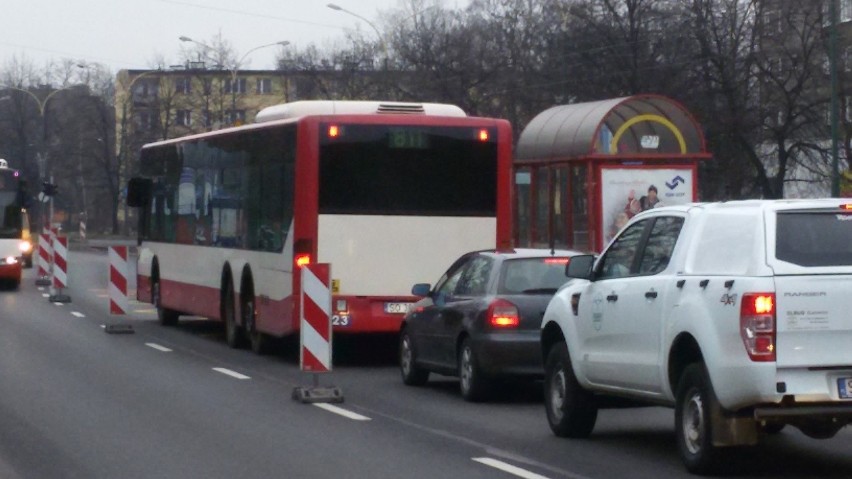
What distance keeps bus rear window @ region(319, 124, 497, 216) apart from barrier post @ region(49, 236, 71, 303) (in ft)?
49.2

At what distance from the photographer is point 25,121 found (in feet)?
361

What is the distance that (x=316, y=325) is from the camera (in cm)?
1490

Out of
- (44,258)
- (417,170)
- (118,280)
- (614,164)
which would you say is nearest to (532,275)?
(417,170)

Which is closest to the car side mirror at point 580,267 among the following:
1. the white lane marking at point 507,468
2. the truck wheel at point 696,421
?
the white lane marking at point 507,468

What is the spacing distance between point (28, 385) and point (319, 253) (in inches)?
150

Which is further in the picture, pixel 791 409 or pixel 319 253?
pixel 319 253

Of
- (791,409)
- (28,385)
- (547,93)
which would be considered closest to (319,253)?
(28,385)

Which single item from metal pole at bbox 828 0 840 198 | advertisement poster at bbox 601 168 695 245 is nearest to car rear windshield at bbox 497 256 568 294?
advertisement poster at bbox 601 168 695 245

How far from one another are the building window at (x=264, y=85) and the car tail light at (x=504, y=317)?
5301 inches

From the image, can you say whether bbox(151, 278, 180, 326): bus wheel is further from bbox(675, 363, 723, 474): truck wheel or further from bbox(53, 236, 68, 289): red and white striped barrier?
bbox(675, 363, 723, 474): truck wheel

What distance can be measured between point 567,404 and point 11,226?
2881 centimetres

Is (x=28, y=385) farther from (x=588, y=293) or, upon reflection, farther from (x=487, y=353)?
(x=588, y=293)

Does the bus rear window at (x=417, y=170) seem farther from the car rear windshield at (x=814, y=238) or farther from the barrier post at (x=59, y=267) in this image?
the barrier post at (x=59, y=267)

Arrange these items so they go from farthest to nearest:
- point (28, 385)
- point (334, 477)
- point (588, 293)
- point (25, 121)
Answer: point (25, 121) < point (28, 385) < point (588, 293) < point (334, 477)
